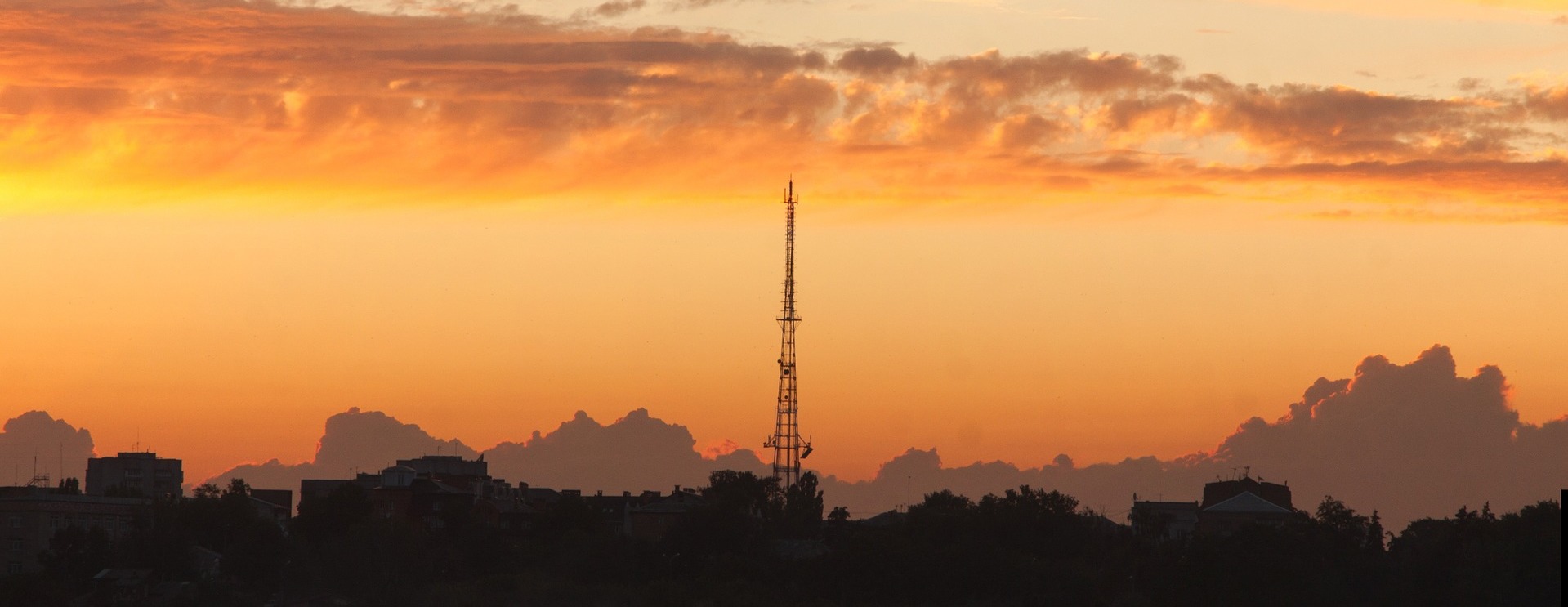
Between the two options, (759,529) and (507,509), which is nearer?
(759,529)

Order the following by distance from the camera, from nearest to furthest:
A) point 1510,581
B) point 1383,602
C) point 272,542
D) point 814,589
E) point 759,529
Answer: point 1510,581 < point 1383,602 < point 814,589 < point 272,542 < point 759,529

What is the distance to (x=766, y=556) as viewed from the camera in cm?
12750

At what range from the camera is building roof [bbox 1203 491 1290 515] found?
14125 cm

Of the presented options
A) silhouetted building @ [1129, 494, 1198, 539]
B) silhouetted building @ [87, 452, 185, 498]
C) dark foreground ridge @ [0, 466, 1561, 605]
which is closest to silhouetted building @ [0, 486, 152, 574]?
dark foreground ridge @ [0, 466, 1561, 605]

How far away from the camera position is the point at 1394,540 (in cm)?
12738

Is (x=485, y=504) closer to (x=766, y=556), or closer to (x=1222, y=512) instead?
(x=766, y=556)

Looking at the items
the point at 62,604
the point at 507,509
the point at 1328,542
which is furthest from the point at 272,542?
the point at 1328,542

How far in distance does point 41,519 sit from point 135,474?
44117 mm

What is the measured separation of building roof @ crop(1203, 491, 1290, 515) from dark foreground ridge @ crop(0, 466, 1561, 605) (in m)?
0.20

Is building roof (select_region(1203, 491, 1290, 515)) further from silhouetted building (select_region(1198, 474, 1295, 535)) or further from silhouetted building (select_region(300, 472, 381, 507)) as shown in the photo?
silhouetted building (select_region(300, 472, 381, 507))

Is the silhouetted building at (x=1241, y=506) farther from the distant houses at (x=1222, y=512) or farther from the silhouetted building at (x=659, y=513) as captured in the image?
the silhouetted building at (x=659, y=513)

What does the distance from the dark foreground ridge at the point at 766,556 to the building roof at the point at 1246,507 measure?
20 cm

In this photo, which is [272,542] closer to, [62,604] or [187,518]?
[187,518]

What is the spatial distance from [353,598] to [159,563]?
527 inches
